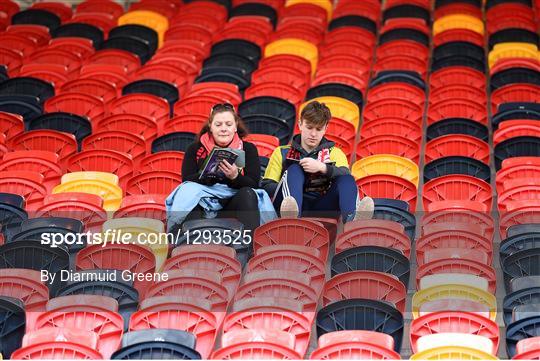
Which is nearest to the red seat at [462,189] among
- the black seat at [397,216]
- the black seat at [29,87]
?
the black seat at [397,216]

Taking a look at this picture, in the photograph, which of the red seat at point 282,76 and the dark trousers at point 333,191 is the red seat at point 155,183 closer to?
the dark trousers at point 333,191

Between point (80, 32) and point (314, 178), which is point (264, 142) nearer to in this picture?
point (314, 178)

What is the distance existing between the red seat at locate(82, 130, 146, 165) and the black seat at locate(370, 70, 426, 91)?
3.98 metres

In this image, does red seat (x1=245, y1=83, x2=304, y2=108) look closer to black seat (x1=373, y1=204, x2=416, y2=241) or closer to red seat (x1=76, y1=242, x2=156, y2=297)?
black seat (x1=373, y1=204, x2=416, y2=241)

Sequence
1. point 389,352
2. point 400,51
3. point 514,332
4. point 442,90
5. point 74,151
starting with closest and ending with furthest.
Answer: point 389,352
point 514,332
point 74,151
point 442,90
point 400,51

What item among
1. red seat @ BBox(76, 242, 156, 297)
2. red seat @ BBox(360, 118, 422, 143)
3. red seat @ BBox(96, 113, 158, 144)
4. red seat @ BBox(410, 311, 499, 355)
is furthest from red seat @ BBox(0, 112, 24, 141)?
red seat @ BBox(410, 311, 499, 355)

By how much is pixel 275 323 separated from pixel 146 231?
7.39 ft

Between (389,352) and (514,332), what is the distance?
1.25 meters

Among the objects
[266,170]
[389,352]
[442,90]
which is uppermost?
[442,90]

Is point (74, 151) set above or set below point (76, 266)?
above

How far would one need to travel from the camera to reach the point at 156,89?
18.4 metres

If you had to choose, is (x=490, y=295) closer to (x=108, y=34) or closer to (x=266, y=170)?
(x=266, y=170)

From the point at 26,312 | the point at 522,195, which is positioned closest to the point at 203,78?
the point at 522,195

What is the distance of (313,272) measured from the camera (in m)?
12.3
